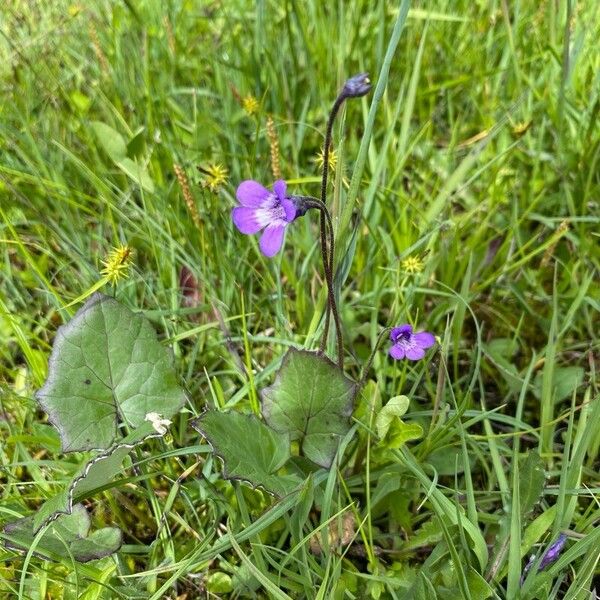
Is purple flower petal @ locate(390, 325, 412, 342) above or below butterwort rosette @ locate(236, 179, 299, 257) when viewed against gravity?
below

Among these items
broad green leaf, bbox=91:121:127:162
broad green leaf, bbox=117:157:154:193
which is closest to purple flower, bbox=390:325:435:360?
broad green leaf, bbox=117:157:154:193

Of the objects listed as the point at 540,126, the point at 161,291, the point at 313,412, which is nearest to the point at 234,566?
the point at 313,412

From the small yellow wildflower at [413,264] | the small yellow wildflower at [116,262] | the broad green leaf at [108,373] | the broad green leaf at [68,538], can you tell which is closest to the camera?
the broad green leaf at [68,538]

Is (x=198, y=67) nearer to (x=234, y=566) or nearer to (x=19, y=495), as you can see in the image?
(x=19, y=495)

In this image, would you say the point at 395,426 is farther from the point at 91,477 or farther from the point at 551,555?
the point at 91,477

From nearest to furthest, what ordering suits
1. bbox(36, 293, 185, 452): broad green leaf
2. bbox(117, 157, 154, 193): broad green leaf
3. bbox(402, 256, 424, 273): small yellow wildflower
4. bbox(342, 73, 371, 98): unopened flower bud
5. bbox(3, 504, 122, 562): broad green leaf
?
bbox(342, 73, 371, 98): unopened flower bud
bbox(3, 504, 122, 562): broad green leaf
bbox(36, 293, 185, 452): broad green leaf
bbox(402, 256, 424, 273): small yellow wildflower
bbox(117, 157, 154, 193): broad green leaf

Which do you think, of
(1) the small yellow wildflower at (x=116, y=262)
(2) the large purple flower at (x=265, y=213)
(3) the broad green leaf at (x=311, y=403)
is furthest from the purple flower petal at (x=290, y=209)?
(1) the small yellow wildflower at (x=116, y=262)

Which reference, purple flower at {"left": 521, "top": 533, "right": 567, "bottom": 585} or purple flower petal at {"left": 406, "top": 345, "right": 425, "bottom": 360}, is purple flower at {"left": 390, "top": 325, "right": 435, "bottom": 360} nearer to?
purple flower petal at {"left": 406, "top": 345, "right": 425, "bottom": 360}

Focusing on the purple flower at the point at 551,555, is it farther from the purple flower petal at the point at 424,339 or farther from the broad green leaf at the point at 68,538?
the broad green leaf at the point at 68,538
